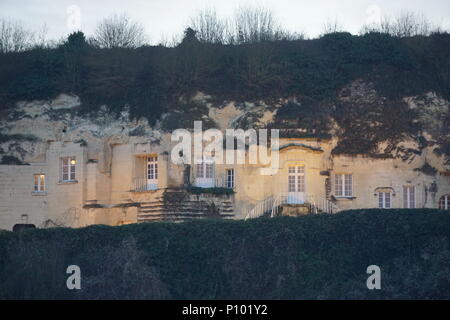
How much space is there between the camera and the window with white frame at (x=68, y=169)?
4516 centimetres

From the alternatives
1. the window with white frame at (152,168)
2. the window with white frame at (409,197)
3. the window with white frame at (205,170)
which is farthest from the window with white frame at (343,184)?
the window with white frame at (152,168)

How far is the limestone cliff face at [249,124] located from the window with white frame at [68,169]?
862mm

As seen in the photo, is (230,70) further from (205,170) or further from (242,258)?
(242,258)

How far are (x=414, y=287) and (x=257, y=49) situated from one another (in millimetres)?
15254

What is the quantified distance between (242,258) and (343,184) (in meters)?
8.77

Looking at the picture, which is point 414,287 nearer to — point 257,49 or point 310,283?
point 310,283

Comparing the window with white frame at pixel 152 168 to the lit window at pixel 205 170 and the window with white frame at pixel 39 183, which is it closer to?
the lit window at pixel 205 170

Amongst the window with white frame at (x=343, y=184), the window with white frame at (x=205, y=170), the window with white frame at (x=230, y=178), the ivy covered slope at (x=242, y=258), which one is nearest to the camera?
the ivy covered slope at (x=242, y=258)

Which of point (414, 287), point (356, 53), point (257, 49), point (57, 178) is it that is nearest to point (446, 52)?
point (356, 53)

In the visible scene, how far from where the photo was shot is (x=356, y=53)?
4697cm

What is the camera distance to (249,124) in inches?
1748

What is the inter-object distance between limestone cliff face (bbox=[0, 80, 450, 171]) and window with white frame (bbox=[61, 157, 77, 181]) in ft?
2.83

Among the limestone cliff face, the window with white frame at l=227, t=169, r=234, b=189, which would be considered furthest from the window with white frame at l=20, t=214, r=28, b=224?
the window with white frame at l=227, t=169, r=234, b=189

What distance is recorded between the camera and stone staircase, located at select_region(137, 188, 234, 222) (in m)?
43.2
